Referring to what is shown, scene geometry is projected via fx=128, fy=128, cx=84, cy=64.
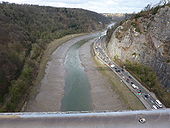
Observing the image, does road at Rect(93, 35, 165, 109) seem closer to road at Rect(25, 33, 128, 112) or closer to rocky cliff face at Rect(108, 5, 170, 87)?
road at Rect(25, 33, 128, 112)

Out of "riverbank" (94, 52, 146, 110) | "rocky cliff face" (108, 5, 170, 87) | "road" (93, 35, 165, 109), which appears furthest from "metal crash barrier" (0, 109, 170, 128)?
"rocky cliff face" (108, 5, 170, 87)

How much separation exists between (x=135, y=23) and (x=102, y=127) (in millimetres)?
28036

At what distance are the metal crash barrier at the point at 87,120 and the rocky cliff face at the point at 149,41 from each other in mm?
17906

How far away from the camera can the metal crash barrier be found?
6031 millimetres

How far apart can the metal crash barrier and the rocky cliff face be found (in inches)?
705

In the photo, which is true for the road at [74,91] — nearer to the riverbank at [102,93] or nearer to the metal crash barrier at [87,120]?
the riverbank at [102,93]

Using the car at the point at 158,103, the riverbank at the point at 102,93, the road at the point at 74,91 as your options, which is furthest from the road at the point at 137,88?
the road at the point at 74,91

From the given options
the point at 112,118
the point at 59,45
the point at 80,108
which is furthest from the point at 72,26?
the point at 112,118

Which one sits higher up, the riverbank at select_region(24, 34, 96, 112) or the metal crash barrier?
the metal crash barrier

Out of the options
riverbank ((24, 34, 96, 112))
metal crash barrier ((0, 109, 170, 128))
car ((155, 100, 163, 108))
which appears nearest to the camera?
Result: metal crash barrier ((0, 109, 170, 128))

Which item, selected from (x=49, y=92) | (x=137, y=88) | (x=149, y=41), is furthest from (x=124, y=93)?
(x=149, y=41)

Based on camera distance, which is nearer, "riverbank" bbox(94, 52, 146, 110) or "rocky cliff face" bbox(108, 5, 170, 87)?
"riverbank" bbox(94, 52, 146, 110)

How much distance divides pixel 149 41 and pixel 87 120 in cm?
2483

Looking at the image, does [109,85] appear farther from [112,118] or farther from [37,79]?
[112,118]
